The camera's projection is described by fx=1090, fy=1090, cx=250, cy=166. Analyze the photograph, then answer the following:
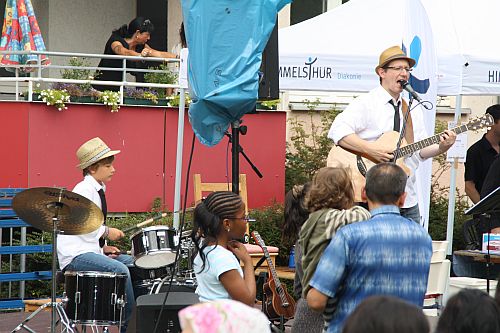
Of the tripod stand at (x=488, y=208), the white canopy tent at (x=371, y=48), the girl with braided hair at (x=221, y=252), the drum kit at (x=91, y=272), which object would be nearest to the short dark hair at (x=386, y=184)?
the girl with braided hair at (x=221, y=252)

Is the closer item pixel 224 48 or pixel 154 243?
pixel 224 48

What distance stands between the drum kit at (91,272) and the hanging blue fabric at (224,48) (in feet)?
4.32

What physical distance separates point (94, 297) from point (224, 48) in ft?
8.02

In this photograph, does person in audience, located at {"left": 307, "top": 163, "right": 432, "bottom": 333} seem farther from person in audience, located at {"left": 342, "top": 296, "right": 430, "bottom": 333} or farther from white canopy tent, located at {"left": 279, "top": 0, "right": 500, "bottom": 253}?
white canopy tent, located at {"left": 279, "top": 0, "right": 500, "bottom": 253}

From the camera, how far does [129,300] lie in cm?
890

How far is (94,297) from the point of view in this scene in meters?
8.62

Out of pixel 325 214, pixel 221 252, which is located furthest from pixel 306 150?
pixel 325 214

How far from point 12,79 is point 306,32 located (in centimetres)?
384

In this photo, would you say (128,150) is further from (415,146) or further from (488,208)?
(488,208)

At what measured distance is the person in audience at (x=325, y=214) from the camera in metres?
5.68

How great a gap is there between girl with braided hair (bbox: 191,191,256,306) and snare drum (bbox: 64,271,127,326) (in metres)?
2.45

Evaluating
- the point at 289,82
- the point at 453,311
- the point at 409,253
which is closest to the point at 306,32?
the point at 289,82

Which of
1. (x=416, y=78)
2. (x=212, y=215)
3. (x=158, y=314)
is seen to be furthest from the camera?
(x=416, y=78)

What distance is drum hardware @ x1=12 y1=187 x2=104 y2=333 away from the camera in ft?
26.8
